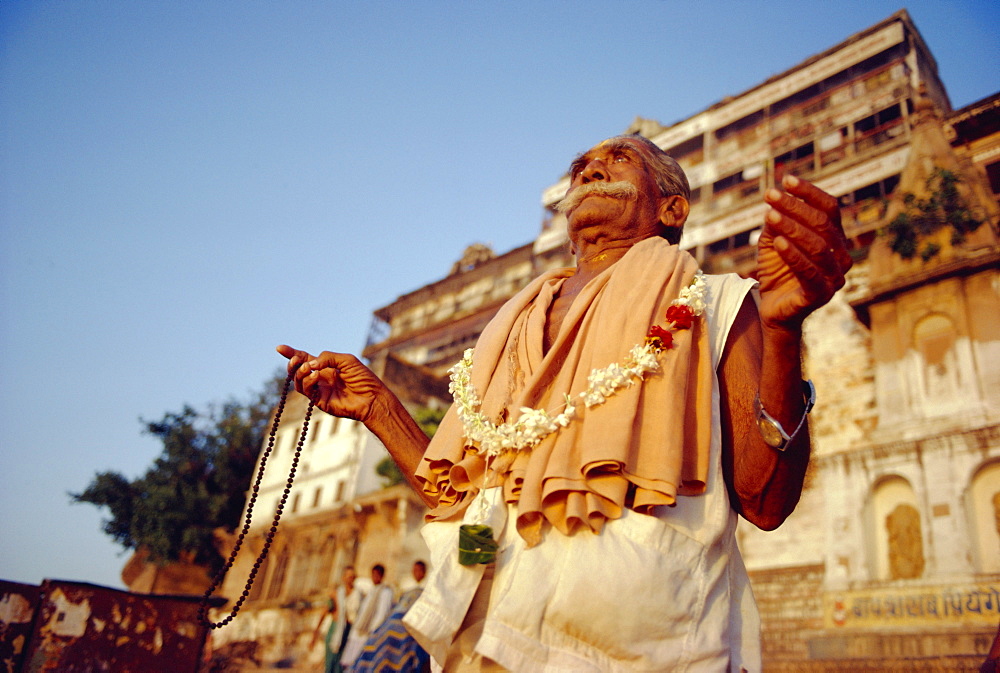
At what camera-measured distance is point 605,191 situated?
2.70 meters

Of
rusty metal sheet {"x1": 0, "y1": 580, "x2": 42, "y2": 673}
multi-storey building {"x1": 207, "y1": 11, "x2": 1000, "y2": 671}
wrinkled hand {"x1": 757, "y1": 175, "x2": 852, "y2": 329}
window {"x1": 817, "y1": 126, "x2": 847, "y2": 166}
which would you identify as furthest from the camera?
window {"x1": 817, "y1": 126, "x2": 847, "y2": 166}

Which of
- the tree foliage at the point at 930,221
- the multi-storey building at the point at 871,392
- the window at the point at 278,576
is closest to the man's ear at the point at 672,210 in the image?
the multi-storey building at the point at 871,392

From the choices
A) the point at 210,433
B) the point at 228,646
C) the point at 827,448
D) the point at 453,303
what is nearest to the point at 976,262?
the point at 827,448

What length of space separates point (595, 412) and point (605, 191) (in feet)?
3.51

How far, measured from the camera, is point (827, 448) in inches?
697

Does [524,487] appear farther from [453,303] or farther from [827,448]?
[453,303]

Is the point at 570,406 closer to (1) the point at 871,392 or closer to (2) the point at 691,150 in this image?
(1) the point at 871,392

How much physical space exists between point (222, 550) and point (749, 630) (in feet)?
108

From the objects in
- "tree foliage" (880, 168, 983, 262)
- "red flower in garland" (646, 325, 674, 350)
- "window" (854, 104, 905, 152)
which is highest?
"window" (854, 104, 905, 152)

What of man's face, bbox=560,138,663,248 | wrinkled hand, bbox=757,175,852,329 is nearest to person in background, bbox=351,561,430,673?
man's face, bbox=560,138,663,248

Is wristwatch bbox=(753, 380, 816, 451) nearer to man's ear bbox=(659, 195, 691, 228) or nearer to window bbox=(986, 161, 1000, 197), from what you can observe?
man's ear bbox=(659, 195, 691, 228)

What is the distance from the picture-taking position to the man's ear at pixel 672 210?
2783mm

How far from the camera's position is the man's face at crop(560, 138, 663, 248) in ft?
8.84

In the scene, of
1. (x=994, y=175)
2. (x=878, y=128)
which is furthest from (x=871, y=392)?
(x=878, y=128)
